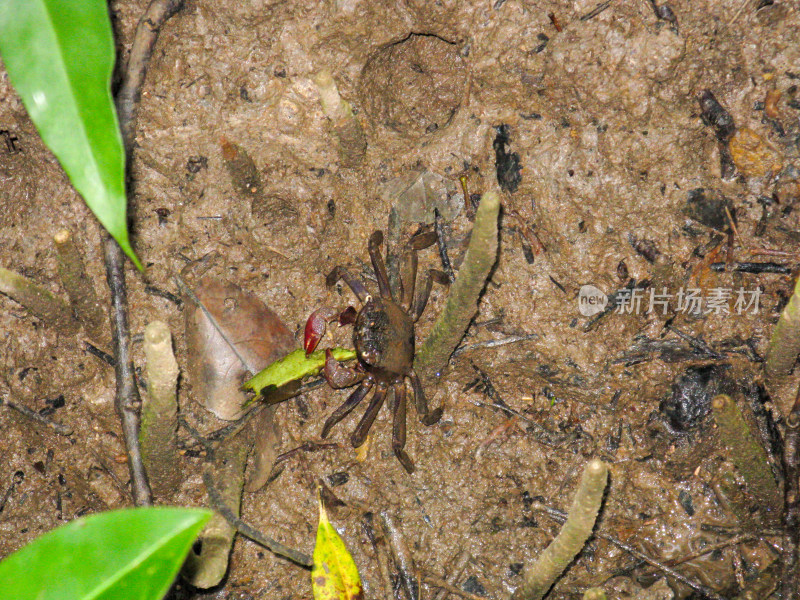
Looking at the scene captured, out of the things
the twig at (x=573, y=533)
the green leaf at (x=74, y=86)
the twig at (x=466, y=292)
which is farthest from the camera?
the twig at (x=466, y=292)

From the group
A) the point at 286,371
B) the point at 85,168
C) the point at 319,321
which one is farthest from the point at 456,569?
the point at 85,168

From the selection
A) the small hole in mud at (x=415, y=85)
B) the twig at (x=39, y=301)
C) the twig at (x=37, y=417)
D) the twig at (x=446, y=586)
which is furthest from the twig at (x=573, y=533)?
the twig at (x=39, y=301)

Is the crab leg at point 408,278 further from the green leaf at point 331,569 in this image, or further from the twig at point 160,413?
the twig at point 160,413

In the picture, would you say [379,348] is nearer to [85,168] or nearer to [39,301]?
[39,301]

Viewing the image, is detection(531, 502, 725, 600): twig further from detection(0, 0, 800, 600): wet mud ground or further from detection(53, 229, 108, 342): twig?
detection(53, 229, 108, 342): twig

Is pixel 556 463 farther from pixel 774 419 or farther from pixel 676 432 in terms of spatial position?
pixel 774 419
